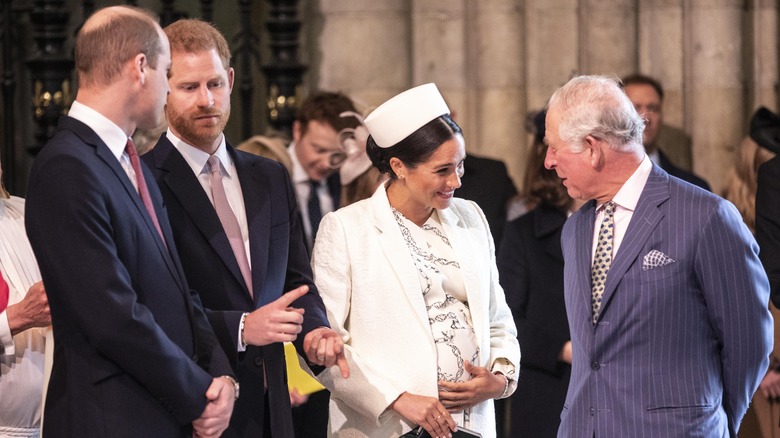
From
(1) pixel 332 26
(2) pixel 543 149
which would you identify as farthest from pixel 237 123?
(2) pixel 543 149

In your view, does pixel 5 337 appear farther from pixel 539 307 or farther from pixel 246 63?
pixel 246 63

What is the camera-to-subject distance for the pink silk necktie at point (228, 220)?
11.2ft

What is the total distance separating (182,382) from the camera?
282cm

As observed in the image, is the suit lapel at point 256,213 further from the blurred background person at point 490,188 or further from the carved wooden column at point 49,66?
the carved wooden column at point 49,66

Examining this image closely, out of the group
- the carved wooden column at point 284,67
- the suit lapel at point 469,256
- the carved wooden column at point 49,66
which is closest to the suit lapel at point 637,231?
the suit lapel at point 469,256

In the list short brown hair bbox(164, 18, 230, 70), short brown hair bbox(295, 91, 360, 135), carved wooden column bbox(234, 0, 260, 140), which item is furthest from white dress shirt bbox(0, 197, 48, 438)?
carved wooden column bbox(234, 0, 260, 140)

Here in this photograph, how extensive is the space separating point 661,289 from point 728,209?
29 cm

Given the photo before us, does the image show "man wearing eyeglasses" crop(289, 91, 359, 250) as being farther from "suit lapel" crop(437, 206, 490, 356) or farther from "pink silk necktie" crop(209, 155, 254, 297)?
"pink silk necktie" crop(209, 155, 254, 297)

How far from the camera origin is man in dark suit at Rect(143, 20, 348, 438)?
3.35m

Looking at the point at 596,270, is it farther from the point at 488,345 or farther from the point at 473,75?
the point at 473,75

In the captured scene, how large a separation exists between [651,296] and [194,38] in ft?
4.74

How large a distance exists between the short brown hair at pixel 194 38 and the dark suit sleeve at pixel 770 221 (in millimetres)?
2132

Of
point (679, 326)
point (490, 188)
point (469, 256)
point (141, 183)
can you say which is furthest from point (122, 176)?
point (490, 188)

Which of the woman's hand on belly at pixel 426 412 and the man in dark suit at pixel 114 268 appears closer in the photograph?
the man in dark suit at pixel 114 268
